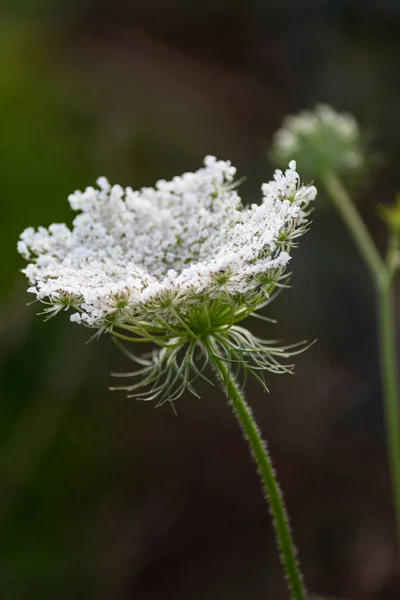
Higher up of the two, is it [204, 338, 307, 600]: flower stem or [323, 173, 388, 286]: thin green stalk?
[323, 173, 388, 286]: thin green stalk

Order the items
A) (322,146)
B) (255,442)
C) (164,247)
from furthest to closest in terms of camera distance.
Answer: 1. (322,146)
2. (164,247)
3. (255,442)

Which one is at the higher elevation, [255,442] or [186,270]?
[186,270]

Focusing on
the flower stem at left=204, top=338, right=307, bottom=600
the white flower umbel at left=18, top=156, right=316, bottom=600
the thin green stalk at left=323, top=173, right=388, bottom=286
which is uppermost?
the thin green stalk at left=323, top=173, right=388, bottom=286

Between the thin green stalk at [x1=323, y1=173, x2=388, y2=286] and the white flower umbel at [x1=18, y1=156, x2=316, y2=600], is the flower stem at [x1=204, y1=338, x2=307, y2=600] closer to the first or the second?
the white flower umbel at [x1=18, y1=156, x2=316, y2=600]

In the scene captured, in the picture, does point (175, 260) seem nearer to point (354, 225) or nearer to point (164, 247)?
point (164, 247)

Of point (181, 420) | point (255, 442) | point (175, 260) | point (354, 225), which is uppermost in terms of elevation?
point (354, 225)

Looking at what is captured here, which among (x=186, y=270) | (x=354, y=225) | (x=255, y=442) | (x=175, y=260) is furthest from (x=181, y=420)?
(x=186, y=270)

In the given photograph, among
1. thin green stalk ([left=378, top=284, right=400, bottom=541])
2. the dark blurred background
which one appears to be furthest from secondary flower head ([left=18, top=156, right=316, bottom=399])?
the dark blurred background

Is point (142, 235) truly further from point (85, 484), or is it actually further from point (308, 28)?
point (308, 28)
